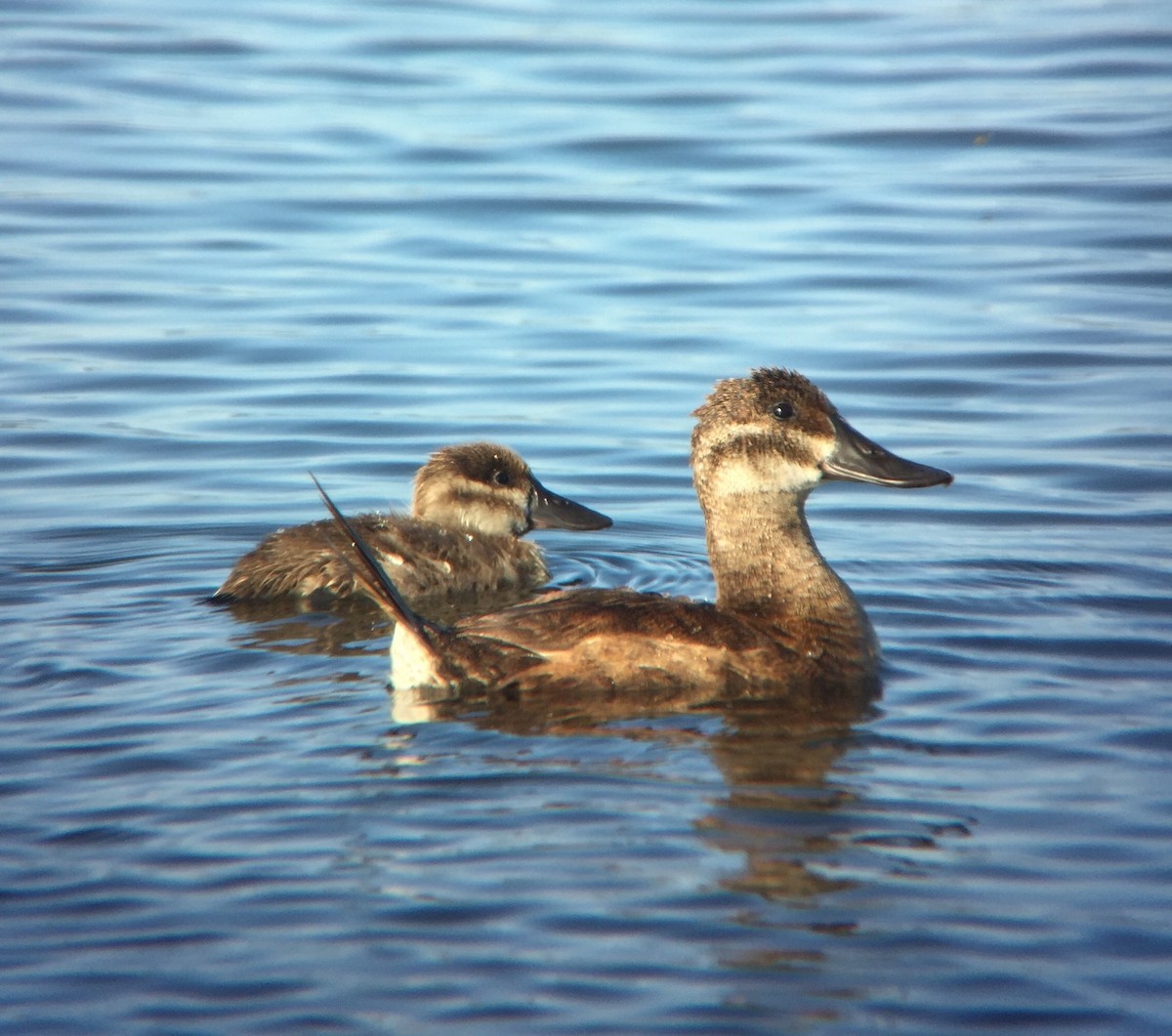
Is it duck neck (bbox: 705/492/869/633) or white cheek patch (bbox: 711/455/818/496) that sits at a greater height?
white cheek patch (bbox: 711/455/818/496)

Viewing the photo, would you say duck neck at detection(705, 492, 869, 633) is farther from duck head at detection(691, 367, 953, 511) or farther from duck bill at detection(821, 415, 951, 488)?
duck bill at detection(821, 415, 951, 488)

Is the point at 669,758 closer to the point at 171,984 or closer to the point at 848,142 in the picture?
the point at 171,984

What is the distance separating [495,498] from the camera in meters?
7.44

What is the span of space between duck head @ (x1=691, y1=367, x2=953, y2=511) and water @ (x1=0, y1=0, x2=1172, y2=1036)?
66 cm

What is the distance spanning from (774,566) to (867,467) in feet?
1.69

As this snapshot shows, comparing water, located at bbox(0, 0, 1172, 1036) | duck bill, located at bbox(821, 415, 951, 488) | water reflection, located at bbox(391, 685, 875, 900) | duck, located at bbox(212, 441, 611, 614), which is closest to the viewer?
water, located at bbox(0, 0, 1172, 1036)

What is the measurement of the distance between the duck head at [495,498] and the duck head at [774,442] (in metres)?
1.44

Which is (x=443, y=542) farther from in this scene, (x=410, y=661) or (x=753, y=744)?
(x=753, y=744)

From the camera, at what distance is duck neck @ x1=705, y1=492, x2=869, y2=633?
231 inches

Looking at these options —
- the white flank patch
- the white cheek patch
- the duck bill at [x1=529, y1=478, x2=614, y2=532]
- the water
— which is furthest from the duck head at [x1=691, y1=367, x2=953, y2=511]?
the duck bill at [x1=529, y1=478, x2=614, y2=532]

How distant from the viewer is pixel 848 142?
581 inches

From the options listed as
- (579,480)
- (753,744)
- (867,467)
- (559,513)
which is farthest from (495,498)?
(753,744)

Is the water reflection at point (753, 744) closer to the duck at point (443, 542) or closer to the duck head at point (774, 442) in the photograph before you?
the duck head at point (774, 442)

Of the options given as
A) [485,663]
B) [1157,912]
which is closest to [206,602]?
[485,663]
